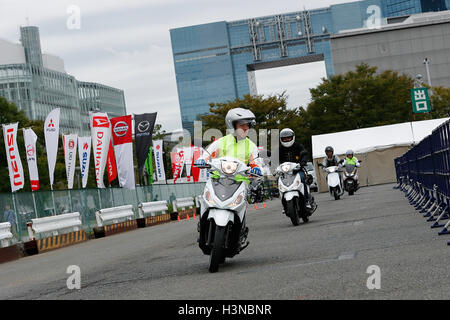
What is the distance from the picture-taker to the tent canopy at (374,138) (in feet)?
140

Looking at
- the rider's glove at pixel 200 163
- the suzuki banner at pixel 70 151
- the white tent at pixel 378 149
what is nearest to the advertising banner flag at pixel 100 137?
the suzuki banner at pixel 70 151

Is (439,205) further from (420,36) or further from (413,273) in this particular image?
(420,36)

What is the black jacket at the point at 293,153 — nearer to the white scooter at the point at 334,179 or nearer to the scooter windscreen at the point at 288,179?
the scooter windscreen at the point at 288,179

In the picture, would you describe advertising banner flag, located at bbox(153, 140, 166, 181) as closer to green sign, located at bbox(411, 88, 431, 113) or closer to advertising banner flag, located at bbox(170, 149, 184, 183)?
advertising banner flag, located at bbox(170, 149, 184, 183)

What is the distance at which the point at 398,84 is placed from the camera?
2613 inches

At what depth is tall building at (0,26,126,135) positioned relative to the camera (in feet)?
380

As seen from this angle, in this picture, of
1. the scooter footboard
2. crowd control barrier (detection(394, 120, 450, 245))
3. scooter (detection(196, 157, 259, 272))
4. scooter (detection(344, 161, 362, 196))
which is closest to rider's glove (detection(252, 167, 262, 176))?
scooter (detection(196, 157, 259, 272))

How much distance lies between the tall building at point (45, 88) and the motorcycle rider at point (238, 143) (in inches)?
4071

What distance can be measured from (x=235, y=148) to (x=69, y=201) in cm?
1514

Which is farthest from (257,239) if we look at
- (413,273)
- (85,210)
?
(85,210)

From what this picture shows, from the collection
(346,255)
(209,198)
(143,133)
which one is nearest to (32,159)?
(143,133)

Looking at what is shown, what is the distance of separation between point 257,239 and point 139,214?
16.7m

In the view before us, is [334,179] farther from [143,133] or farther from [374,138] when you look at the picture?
[374,138]
